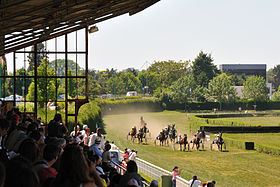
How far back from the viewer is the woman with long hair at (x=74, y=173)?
11.1ft

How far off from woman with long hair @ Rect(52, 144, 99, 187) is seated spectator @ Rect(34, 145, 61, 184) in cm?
56

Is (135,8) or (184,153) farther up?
(135,8)

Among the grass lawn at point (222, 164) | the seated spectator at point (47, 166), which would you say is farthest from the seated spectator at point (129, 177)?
the grass lawn at point (222, 164)

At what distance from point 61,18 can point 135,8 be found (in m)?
4.99

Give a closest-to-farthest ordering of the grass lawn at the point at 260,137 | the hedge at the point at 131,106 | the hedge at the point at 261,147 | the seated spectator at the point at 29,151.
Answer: the seated spectator at the point at 29,151 → the hedge at the point at 261,147 → the grass lawn at the point at 260,137 → the hedge at the point at 131,106

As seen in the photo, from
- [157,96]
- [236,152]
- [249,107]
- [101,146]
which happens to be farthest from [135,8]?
[249,107]

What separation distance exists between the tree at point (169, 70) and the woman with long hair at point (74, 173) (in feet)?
323

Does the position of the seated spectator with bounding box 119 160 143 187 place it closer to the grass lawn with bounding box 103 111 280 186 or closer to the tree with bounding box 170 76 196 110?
the grass lawn with bounding box 103 111 280 186

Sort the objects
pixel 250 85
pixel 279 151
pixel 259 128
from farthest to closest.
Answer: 1. pixel 250 85
2. pixel 259 128
3. pixel 279 151

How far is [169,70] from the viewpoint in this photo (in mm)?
104875

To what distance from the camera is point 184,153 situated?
24.7 m

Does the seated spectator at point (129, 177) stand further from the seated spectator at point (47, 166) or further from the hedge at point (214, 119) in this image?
the hedge at point (214, 119)

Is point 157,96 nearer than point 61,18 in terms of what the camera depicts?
No

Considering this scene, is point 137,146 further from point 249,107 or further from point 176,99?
point 249,107
